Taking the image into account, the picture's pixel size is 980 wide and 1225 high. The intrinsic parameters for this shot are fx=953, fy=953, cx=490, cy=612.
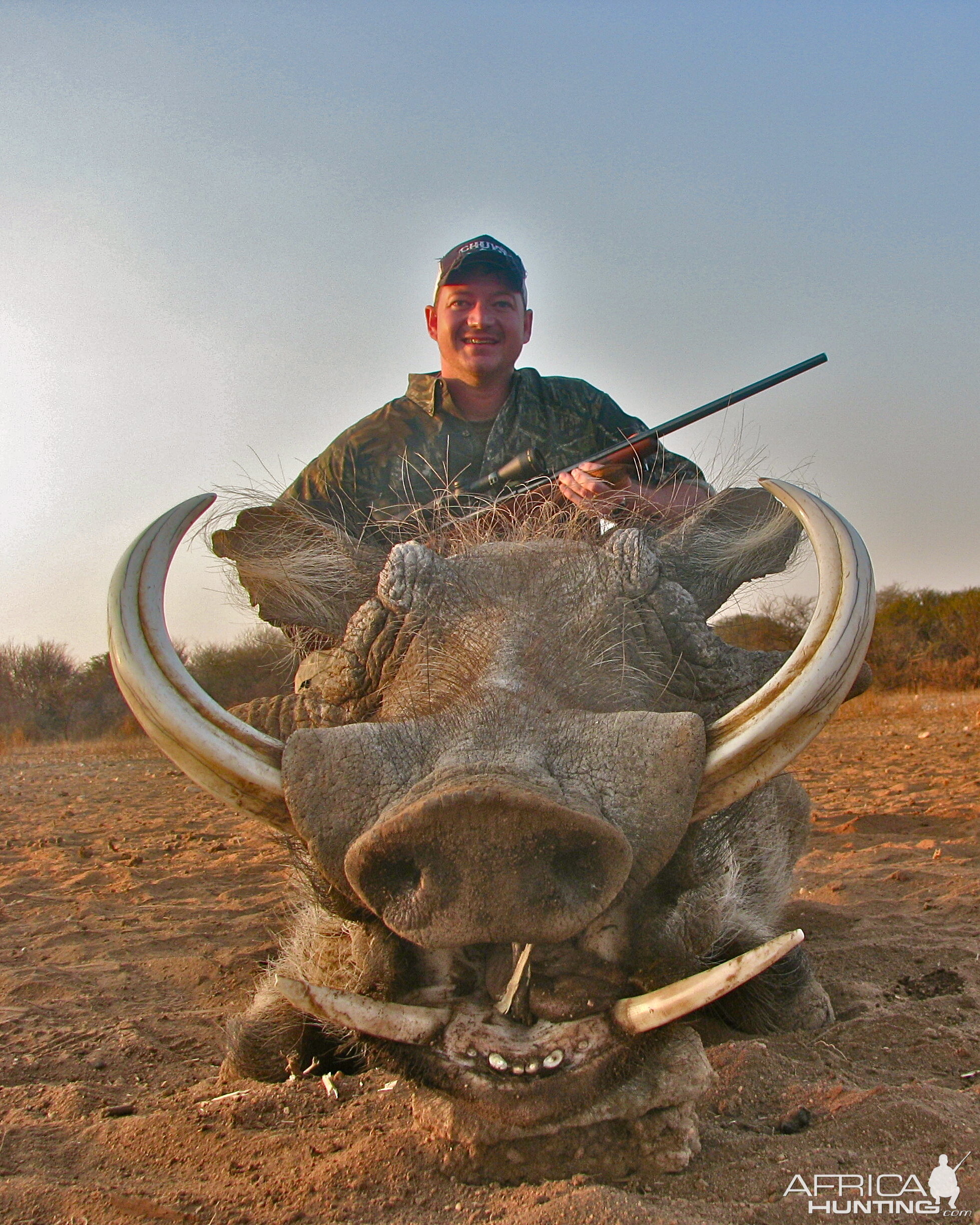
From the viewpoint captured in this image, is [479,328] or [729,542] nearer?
[729,542]

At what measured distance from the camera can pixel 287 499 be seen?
3094 millimetres

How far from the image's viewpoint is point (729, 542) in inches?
117

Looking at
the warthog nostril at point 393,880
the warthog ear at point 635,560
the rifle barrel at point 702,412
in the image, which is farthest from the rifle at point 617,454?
the warthog nostril at point 393,880

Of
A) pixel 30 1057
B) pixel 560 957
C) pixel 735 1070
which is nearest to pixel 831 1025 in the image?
pixel 735 1070

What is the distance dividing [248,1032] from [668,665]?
4.70 feet

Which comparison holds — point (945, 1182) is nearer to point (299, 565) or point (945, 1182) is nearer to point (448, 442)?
point (299, 565)

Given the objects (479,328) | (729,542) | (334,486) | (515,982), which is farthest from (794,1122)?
(479,328)

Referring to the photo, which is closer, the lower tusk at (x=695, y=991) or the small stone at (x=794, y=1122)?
the lower tusk at (x=695, y=991)

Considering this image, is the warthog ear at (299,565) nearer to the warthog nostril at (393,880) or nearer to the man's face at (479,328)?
the warthog nostril at (393,880)

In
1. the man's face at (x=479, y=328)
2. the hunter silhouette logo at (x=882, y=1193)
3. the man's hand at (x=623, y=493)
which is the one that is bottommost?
the hunter silhouette logo at (x=882, y=1193)

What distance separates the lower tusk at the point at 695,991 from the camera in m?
1.42

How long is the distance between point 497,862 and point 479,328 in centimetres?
345

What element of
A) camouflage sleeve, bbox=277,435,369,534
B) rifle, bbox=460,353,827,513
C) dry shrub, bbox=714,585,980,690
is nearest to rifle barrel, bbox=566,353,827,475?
rifle, bbox=460,353,827,513

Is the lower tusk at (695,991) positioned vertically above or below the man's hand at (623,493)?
below
